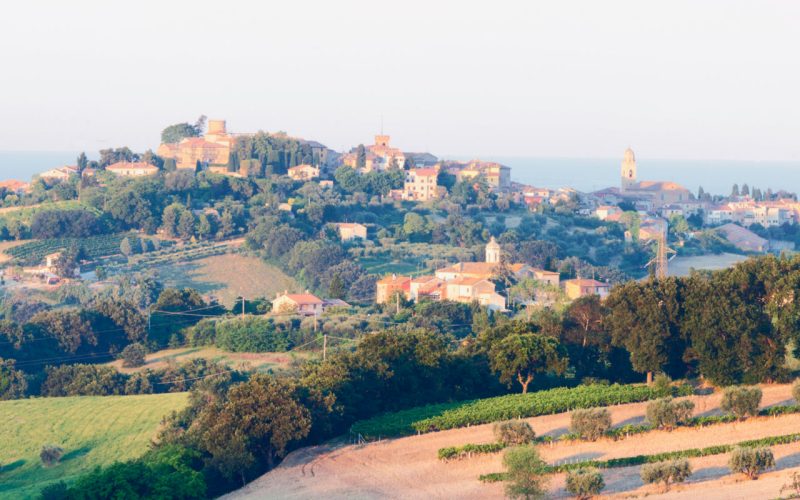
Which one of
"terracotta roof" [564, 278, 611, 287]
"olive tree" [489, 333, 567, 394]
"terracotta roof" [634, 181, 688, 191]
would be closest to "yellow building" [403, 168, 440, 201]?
"terracotta roof" [564, 278, 611, 287]

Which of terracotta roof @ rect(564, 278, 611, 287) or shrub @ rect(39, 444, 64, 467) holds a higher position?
terracotta roof @ rect(564, 278, 611, 287)

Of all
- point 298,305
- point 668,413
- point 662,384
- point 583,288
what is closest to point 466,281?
point 583,288

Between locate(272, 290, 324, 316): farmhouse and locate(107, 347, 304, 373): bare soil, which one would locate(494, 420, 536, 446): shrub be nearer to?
locate(107, 347, 304, 373): bare soil

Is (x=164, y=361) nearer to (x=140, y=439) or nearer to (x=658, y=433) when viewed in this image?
(x=140, y=439)

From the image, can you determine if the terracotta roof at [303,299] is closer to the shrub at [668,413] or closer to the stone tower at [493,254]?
the stone tower at [493,254]

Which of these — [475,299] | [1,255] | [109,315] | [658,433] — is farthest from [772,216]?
[658,433]
